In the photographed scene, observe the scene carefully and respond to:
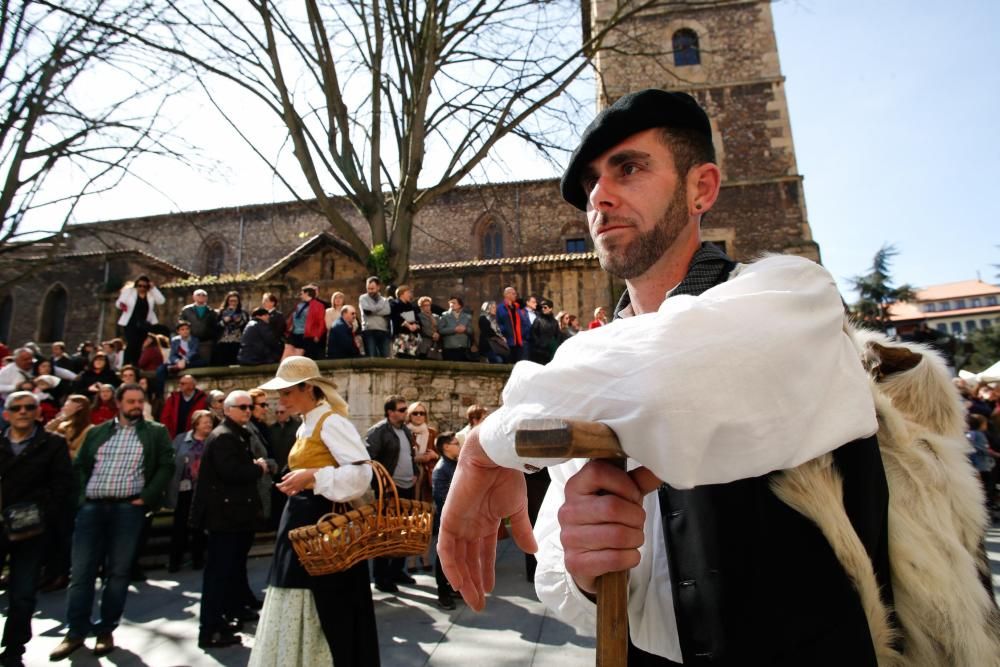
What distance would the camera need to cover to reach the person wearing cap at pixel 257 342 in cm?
1005

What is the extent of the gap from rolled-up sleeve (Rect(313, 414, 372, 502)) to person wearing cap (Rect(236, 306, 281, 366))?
6.96 m

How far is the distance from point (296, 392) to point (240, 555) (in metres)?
2.12

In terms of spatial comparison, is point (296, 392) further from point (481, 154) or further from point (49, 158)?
point (49, 158)

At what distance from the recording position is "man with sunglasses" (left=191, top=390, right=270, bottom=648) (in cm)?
466

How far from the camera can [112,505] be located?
506 cm

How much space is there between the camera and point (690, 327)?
31.2 inches

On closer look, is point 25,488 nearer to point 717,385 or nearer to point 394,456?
point 394,456

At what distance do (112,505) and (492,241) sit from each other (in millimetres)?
20622

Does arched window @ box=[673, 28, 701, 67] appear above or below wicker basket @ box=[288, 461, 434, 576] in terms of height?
above

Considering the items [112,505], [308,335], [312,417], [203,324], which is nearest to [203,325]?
[203,324]

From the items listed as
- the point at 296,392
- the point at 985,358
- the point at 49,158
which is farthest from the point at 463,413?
the point at 985,358

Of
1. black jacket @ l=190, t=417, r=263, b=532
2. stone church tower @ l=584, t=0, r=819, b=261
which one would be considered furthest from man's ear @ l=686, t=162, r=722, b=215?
stone church tower @ l=584, t=0, r=819, b=261

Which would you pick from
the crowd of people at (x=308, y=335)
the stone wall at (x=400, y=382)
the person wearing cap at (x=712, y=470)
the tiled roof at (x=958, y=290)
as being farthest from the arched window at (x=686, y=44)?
the tiled roof at (x=958, y=290)

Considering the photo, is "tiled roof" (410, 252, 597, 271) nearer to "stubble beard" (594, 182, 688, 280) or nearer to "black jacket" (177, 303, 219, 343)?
"black jacket" (177, 303, 219, 343)
